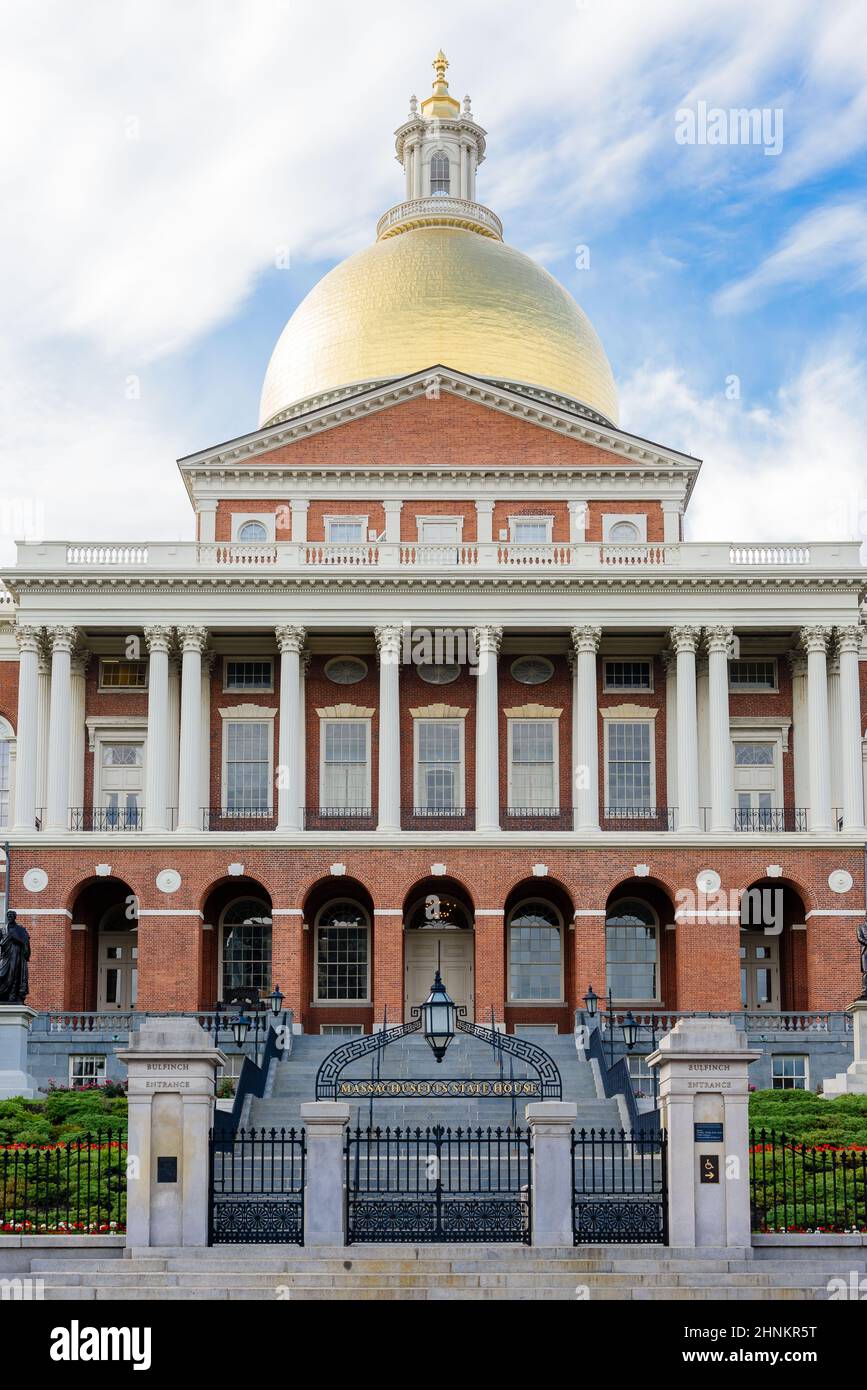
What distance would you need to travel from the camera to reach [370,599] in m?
52.9

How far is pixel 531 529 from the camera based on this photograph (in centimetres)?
5634

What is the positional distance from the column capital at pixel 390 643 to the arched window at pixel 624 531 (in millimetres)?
7346

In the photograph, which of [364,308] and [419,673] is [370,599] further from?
[364,308]

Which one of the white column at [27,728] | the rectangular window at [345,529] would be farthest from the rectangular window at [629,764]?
the white column at [27,728]

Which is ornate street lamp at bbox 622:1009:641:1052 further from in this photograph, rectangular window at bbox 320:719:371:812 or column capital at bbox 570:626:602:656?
rectangular window at bbox 320:719:371:812

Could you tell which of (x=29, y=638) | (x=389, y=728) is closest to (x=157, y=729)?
(x=29, y=638)

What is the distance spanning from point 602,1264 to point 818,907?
2974 centimetres

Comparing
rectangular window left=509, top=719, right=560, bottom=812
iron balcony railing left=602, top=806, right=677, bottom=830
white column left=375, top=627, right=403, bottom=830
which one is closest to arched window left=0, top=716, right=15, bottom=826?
white column left=375, top=627, right=403, bottom=830

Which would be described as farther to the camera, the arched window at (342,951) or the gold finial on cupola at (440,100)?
the gold finial on cupola at (440,100)

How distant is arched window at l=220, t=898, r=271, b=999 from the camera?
5381 centimetres

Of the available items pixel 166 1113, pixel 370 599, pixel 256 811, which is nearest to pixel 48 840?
pixel 256 811

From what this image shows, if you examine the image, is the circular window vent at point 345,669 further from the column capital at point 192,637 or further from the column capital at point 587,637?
the column capital at point 587,637

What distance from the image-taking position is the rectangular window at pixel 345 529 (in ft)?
185

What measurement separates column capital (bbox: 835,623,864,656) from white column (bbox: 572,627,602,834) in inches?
240
